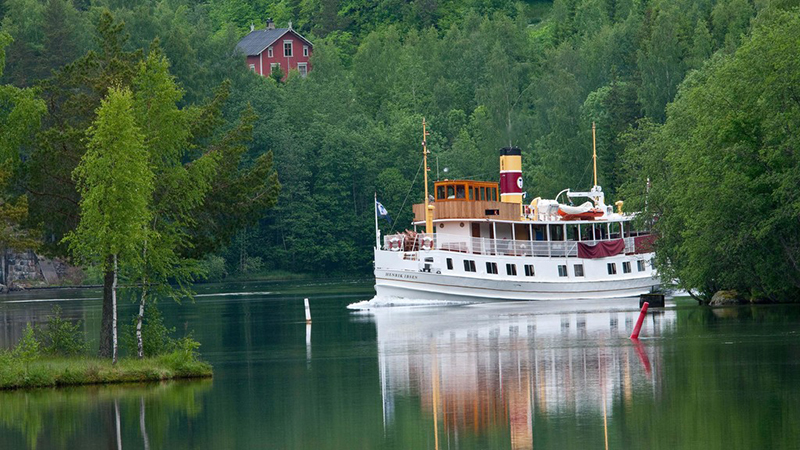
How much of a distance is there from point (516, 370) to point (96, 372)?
9.78 meters

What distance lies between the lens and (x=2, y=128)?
33250 mm

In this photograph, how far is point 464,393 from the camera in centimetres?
2689

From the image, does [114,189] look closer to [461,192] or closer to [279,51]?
[461,192]

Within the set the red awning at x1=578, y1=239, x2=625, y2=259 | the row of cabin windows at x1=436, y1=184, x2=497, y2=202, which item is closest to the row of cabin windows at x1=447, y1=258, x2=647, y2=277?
the red awning at x1=578, y1=239, x2=625, y2=259

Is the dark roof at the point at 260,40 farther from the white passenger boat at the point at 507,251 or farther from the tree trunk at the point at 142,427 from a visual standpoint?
the tree trunk at the point at 142,427

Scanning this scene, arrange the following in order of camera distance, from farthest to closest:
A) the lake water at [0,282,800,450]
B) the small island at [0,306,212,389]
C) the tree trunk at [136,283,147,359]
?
the tree trunk at [136,283,147,359] → the small island at [0,306,212,389] → the lake water at [0,282,800,450]

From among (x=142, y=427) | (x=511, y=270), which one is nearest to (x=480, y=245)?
(x=511, y=270)

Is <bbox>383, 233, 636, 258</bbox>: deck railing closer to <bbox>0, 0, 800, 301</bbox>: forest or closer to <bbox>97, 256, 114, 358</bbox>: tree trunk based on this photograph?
<bbox>0, 0, 800, 301</bbox>: forest

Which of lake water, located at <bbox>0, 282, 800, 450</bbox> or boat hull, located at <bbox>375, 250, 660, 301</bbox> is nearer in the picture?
lake water, located at <bbox>0, 282, 800, 450</bbox>

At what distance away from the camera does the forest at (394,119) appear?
33031mm

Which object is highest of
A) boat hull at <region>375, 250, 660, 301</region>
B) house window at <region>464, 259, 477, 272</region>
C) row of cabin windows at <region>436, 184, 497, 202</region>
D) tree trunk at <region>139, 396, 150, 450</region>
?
row of cabin windows at <region>436, 184, 497, 202</region>

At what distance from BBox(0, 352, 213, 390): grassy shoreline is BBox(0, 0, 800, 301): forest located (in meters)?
2.16

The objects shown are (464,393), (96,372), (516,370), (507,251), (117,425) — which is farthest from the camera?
(507,251)

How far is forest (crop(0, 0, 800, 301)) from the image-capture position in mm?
33031
